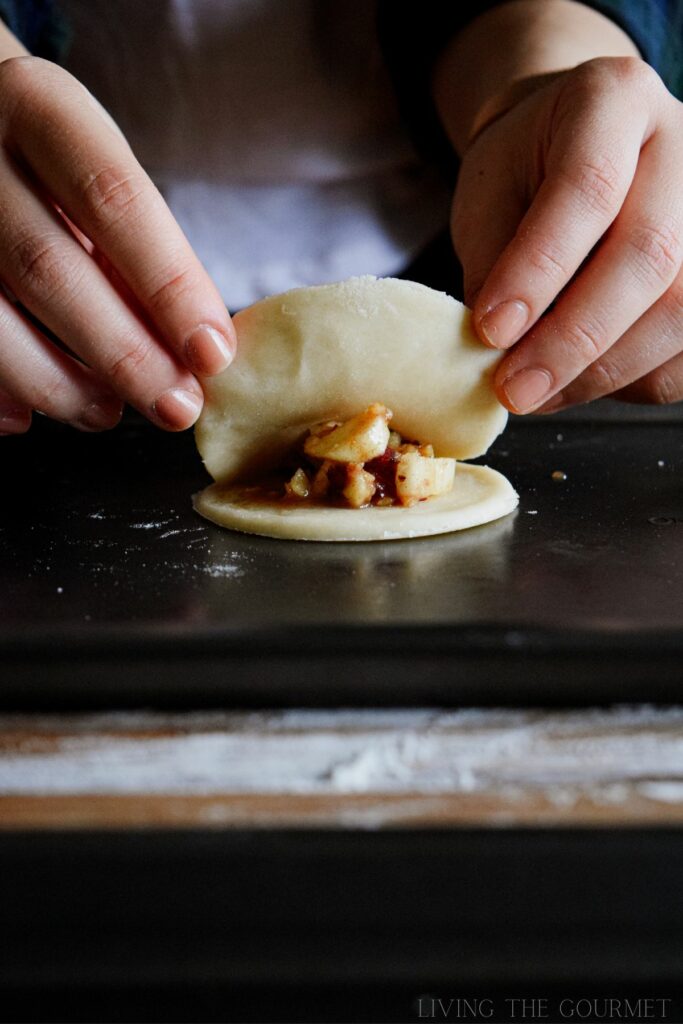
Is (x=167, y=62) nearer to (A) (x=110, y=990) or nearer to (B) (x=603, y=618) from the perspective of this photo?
(B) (x=603, y=618)

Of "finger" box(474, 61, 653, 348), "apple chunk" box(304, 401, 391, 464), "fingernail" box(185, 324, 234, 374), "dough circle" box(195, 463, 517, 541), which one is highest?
"finger" box(474, 61, 653, 348)

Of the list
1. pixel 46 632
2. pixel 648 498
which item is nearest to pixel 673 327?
pixel 648 498

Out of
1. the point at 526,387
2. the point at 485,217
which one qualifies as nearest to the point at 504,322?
the point at 526,387

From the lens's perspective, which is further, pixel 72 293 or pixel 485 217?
pixel 485 217

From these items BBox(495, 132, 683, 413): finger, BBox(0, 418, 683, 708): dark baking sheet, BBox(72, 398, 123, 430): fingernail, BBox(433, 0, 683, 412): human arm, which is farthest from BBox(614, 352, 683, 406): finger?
BBox(72, 398, 123, 430): fingernail

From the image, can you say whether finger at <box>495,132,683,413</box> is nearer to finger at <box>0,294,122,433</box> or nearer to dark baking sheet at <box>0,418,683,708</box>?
dark baking sheet at <box>0,418,683,708</box>

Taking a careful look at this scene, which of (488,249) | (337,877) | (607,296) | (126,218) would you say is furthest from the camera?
(488,249)

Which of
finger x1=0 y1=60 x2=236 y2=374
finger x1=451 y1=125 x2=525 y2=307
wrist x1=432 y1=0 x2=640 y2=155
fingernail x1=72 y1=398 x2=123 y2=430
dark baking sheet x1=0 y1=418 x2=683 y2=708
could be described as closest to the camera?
dark baking sheet x1=0 y1=418 x2=683 y2=708

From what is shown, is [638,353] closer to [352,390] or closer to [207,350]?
[352,390]

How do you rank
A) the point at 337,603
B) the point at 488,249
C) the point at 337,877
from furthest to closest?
1. the point at 488,249
2. the point at 337,603
3. the point at 337,877

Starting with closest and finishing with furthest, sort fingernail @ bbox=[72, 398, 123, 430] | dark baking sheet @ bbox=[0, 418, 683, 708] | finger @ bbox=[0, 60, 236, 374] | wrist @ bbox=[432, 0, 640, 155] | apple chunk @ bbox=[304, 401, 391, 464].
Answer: dark baking sheet @ bbox=[0, 418, 683, 708] → finger @ bbox=[0, 60, 236, 374] → apple chunk @ bbox=[304, 401, 391, 464] → fingernail @ bbox=[72, 398, 123, 430] → wrist @ bbox=[432, 0, 640, 155]
